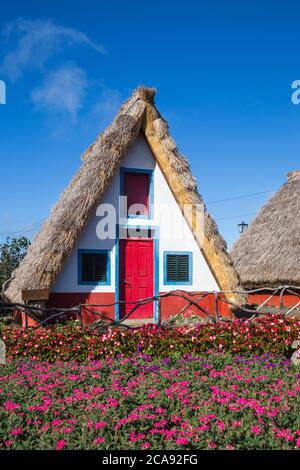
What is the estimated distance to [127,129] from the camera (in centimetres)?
1273

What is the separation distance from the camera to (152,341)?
24.1ft

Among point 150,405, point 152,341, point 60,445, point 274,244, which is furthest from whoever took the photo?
point 274,244

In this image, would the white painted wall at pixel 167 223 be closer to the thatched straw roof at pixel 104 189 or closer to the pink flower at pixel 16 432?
the thatched straw roof at pixel 104 189

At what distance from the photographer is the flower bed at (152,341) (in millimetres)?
7191

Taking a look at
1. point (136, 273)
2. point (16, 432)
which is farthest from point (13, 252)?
point (16, 432)

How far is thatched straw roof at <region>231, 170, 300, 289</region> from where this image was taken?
16.6 metres

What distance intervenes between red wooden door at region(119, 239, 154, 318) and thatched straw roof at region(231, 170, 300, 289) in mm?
5108

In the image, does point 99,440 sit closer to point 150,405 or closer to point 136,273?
point 150,405

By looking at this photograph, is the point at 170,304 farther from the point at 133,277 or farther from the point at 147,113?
the point at 147,113

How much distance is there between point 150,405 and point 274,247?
47.1 ft

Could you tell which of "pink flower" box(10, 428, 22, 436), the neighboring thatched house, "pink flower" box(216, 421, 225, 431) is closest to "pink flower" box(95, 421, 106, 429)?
"pink flower" box(10, 428, 22, 436)

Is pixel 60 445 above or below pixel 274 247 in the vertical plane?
below

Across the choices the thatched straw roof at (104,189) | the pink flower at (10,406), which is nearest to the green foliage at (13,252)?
the thatched straw roof at (104,189)
